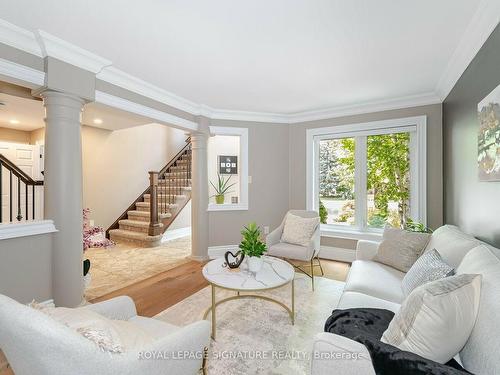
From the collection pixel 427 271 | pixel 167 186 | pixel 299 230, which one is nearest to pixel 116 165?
pixel 167 186

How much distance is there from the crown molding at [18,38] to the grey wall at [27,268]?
158cm

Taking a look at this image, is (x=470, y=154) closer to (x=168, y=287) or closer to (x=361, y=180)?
(x=361, y=180)

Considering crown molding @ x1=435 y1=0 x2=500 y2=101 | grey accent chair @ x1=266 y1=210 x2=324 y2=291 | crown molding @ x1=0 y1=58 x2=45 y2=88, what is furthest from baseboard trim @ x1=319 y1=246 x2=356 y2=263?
crown molding @ x1=0 y1=58 x2=45 y2=88

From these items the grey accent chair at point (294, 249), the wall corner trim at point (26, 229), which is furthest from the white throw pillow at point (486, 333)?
the wall corner trim at point (26, 229)

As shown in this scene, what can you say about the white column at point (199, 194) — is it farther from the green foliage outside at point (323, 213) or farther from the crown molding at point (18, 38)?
the crown molding at point (18, 38)

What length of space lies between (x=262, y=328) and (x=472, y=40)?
2.95 meters

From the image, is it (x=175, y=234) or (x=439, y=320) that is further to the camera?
(x=175, y=234)

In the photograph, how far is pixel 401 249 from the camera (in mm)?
2377

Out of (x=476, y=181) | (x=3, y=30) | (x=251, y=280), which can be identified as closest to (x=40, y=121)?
(x=3, y=30)

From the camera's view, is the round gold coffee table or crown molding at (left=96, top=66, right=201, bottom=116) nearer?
the round gold coffee table

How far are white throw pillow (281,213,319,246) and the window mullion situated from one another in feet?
3.33

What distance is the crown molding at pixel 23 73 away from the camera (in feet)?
6.37

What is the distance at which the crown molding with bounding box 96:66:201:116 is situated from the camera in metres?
2.62

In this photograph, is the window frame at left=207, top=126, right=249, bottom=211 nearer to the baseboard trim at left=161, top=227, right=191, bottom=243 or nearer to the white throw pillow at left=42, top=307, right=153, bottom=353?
the baseboard trim at left=161, top=227, right=191, bottom=243
